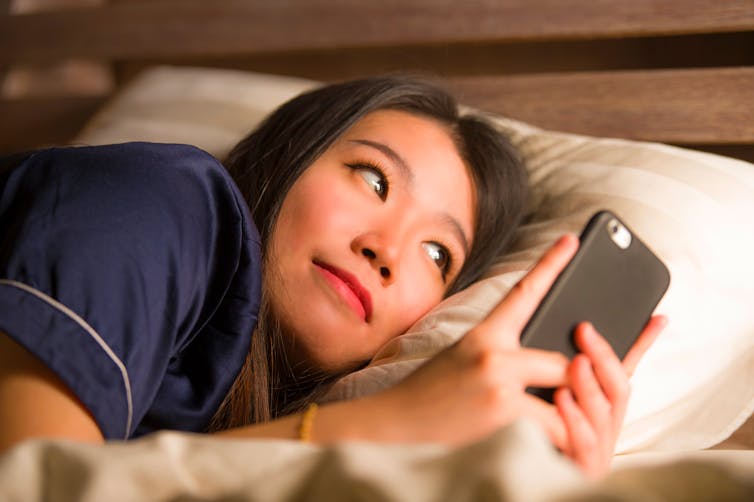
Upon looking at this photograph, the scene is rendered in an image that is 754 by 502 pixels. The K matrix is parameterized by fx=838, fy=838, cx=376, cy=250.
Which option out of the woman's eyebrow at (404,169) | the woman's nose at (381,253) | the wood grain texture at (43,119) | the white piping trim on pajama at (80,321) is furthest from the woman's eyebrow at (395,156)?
the wood grain texture at (43,119)

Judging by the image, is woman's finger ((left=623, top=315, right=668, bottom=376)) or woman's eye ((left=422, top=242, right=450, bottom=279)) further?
woman's eye ((left=422, top=242, right=450, bottom=279))

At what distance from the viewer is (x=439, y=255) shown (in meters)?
1.12

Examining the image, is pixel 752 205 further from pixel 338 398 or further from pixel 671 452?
pixel 338 398

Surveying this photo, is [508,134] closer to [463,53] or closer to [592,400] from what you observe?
→ [463,53]

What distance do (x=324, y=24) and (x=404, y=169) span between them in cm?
66

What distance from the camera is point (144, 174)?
0.77 meters

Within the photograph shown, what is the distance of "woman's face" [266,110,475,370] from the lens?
3.18 ft

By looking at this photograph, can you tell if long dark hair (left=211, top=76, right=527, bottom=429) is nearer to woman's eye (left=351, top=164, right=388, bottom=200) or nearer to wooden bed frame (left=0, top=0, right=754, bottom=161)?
woman's eye (left=351, top=164, right=388, bottom=200)

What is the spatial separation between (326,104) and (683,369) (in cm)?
59

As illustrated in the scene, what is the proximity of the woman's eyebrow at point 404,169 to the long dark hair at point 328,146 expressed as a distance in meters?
0.05

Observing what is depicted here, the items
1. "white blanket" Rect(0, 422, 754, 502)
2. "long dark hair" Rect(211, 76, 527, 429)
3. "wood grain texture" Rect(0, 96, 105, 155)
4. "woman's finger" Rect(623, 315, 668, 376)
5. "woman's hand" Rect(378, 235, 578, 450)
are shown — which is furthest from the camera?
"wood grain texture" Rect(0, 96, 105, 155)

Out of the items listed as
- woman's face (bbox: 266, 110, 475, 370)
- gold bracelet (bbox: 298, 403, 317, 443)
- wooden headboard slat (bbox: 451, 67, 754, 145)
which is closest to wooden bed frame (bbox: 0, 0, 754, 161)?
wooden headboard slat (bbox: 451, 67, 754, 145)

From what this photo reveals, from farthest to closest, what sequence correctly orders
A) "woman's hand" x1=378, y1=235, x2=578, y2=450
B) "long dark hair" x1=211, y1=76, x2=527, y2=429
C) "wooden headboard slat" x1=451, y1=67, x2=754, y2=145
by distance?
"wooden headboard slat" x1=451, y1=67, x2=754, y2=145 < "long dark hair" x1=211, y1=76, x2=527, y2=429 < "woman's hand" x1=378, y1=235, x2=578, y2=450

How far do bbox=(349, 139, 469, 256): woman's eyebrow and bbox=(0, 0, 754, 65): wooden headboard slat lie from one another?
0.53 m
